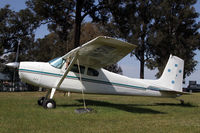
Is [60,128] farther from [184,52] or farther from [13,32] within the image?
[184,52]

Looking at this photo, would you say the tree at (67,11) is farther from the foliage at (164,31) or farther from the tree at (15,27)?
the foliage at (164,31)

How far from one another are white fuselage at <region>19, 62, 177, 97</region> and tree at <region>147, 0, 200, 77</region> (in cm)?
1802

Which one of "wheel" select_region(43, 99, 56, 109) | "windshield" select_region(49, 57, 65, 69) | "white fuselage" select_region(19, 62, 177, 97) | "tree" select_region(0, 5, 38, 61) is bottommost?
"wheel" select_region(43, 99, 56, 109)

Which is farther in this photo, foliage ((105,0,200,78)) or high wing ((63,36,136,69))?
foliage ((105,0,200,78))

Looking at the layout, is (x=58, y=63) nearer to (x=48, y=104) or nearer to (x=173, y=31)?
(x=48, y=104)

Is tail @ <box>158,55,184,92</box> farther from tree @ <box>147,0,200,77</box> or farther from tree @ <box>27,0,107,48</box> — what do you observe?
tree @ <box>147,0,200,77</box>

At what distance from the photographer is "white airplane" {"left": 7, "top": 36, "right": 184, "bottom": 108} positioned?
842cm

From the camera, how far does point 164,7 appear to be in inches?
1108

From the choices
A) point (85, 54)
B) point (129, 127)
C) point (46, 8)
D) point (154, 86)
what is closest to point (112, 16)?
point (46, 8)

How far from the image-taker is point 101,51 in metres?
8.36

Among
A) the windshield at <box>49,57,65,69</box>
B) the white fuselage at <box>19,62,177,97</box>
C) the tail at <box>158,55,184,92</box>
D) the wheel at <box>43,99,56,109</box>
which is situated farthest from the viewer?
the tail at <box>158,55,184,92</box>

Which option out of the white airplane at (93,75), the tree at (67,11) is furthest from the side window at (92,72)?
the tree at (67,11)

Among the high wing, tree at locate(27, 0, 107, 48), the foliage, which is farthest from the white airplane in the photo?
the foliage

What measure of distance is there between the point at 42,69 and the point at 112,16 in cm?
1375
